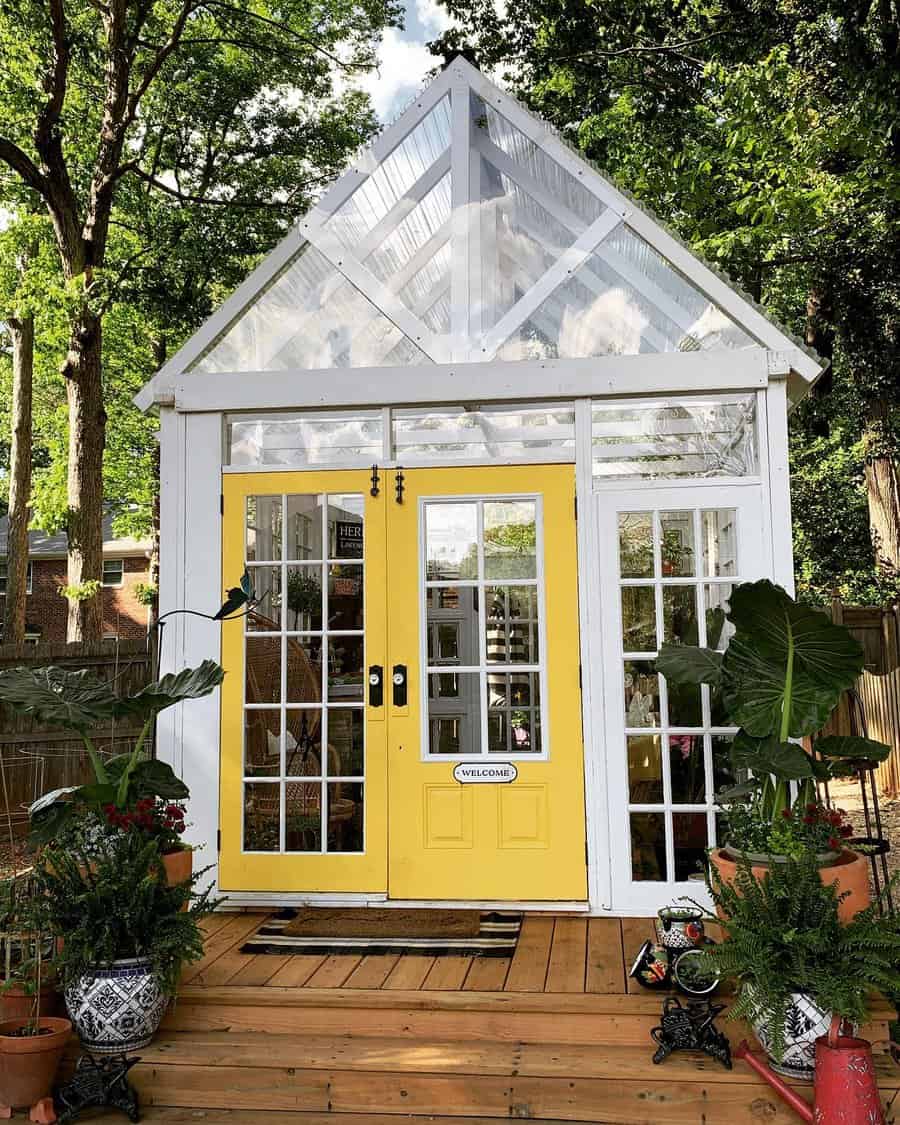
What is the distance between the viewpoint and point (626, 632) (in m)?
4.55

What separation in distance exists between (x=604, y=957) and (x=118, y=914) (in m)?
1.84

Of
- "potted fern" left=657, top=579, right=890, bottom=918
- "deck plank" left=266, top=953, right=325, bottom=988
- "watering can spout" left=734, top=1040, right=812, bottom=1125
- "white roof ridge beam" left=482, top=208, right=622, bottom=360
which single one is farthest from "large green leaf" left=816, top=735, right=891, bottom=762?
"white roof ridge beam" left=482, top=208, right=622, bottom=360

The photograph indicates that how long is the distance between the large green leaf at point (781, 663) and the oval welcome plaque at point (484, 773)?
115 centimetres

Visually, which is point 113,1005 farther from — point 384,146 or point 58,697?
point 384,146

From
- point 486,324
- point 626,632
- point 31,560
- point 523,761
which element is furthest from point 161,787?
point 31,560

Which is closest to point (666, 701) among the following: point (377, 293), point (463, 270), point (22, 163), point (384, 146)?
point (463, 270)

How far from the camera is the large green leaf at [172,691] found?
384cm

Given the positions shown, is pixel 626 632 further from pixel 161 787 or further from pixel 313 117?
pixel 313 117

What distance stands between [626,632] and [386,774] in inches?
50.9

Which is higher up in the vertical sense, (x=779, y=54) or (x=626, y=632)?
(x=779, y=54)

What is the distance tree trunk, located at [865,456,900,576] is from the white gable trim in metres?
7.17

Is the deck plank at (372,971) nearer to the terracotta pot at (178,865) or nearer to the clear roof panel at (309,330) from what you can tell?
the terracotta pot at (178,865)

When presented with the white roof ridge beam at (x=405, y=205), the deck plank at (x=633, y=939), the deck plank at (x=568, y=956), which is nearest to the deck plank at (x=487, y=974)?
the deck plank at (x=568, y=956)

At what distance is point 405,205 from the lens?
4.87 metres
